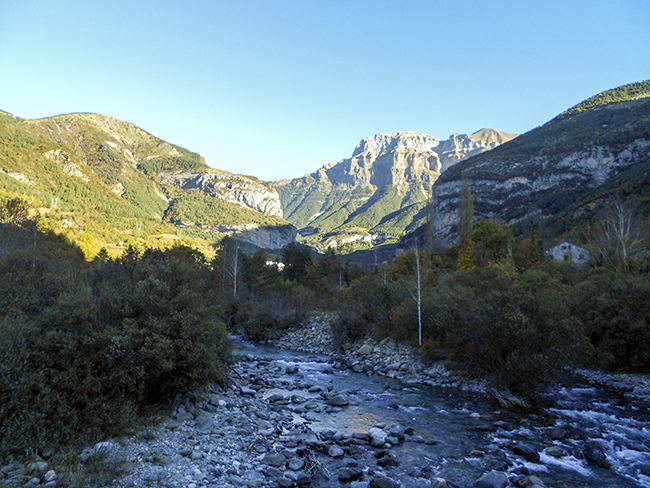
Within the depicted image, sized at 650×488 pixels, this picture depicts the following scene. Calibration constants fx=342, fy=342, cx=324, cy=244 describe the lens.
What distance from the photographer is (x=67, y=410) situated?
26.9 feet

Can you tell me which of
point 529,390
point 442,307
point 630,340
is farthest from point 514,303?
point 630,340

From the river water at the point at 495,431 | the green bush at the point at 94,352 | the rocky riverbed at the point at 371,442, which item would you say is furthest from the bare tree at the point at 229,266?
the green bush at the point at 94,352

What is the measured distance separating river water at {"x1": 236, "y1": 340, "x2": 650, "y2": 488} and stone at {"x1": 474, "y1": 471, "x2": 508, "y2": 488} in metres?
0.30

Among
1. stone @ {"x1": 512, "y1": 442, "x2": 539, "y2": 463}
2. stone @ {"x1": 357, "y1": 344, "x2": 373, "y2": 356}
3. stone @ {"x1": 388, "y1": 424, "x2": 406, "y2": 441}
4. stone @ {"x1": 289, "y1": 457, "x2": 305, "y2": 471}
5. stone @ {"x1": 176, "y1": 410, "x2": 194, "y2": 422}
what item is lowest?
stone @ {"x1": 357, "y1": 344, "x2": 373, "y2": 356}

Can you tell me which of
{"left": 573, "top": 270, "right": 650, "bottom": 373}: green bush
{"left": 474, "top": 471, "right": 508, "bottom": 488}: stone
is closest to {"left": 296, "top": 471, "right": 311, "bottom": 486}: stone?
{"left": 474, "top": 471, "right": 508, "bottom": 488}: stone

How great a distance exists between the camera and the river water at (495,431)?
31.1 ft

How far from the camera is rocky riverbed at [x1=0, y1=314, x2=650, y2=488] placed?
838 cm

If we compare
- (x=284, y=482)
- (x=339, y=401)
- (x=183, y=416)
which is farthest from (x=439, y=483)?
(x=183, y=416)

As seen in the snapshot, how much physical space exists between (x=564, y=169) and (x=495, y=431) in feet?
440

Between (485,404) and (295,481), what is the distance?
10.4m

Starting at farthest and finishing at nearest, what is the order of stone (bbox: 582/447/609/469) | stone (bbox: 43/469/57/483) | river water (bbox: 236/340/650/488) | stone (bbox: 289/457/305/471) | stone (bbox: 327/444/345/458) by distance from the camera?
1. stone (bbox: 327/444/345/458)
2. stone (bbox: 582/447/609/469)
3. river water (bbox: 236/340/650/488)
4. stone (bbox: 289/457/305/471)
5. stone (bbox: 43/469/57/483)

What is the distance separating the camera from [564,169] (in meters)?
118

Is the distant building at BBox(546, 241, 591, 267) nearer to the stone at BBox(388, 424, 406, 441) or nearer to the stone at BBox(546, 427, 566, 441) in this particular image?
the stone at BBox(546, 427, 566, 441)

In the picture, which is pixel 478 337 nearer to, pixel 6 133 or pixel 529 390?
pixel 529 390
